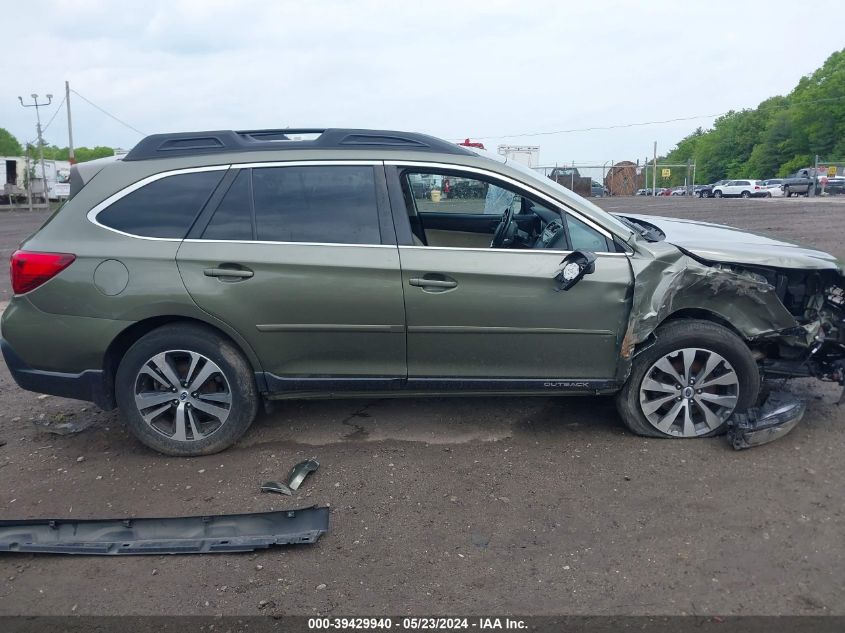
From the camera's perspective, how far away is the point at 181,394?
4.22 metres

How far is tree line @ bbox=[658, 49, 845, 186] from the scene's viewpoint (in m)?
71.1

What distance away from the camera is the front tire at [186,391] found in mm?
4156

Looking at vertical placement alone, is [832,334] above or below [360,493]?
above

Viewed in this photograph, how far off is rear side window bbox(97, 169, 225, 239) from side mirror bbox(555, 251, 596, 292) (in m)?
2.10

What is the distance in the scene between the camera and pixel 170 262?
411cm

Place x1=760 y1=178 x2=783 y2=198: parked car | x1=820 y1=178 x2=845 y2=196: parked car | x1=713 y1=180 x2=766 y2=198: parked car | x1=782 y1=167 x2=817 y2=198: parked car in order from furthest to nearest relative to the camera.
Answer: x1=713 y1=180 x2=766 y2=198: parked car → x1=760 y1=178 x2=783 y2=198: parked car → x1=820 y1=178 x2=845 y2=196: parked car → x1=782 y1=167 x2=817 y2=198: parked car

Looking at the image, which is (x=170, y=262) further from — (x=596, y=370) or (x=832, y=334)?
(x=832, y=334)

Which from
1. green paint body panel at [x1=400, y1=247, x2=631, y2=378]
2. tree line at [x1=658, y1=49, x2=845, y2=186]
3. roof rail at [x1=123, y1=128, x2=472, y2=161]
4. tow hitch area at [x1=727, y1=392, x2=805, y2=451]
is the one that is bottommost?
tow hitch area at [x1=727, y1=392, x2=805, y2=451]

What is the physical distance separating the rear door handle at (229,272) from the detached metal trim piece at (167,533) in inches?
53.0

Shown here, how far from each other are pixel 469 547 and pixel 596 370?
144cm

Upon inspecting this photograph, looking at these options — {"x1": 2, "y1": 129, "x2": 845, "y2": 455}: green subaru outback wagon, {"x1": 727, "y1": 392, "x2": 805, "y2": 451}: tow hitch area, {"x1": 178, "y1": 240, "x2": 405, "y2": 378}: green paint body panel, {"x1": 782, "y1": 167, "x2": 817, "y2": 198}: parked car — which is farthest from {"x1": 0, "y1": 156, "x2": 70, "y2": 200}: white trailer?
{"x1": 727, "y1": 392, "x2": 805, "y2": 451}: tow hitch area

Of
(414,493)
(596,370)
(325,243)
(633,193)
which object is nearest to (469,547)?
(414,493)

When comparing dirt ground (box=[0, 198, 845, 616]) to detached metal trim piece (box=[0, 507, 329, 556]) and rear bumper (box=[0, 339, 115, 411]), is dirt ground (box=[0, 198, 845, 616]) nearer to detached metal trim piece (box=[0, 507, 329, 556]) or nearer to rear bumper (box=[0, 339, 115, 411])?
detached metal trim piece (box=[0, 507, 329, 556])

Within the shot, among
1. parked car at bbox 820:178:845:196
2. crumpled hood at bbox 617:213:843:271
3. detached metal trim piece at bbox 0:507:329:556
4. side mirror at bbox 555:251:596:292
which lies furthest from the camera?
parked car at bbox 820:178:845:196
